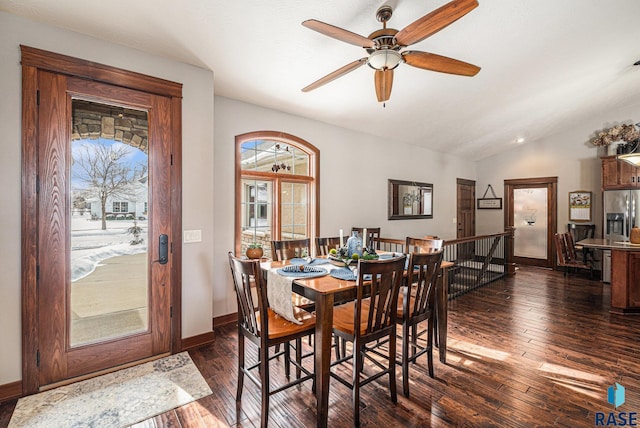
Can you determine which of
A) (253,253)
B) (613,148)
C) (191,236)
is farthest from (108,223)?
(613,148)

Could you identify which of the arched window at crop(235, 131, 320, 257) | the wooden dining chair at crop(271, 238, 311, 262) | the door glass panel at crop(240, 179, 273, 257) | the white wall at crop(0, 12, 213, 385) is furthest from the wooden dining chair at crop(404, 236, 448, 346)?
the white wall at crop(0, 12, 213, 385)

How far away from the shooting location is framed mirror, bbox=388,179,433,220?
590 centimetres

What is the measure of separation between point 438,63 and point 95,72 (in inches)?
113

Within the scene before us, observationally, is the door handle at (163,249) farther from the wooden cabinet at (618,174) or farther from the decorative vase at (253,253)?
the wooden cabinet at (618,174)

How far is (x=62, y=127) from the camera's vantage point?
246cm

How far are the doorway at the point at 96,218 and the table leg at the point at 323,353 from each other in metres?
1.80

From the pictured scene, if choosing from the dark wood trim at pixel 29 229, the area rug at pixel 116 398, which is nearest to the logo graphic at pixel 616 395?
the area rug at pixel 116 398

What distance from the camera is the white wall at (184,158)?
2223 mm

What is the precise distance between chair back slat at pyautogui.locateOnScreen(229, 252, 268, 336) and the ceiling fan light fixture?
169 cm

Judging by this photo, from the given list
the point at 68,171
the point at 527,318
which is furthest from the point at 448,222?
the point at 68,171

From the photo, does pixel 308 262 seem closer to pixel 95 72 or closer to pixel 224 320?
pixel 224 320

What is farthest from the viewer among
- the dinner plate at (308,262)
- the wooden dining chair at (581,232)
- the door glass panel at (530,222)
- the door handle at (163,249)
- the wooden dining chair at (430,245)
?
the door glass panel at (530,222)

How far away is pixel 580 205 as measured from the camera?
261 inches

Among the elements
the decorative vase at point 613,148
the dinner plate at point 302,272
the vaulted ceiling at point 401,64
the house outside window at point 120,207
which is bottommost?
the dinner plate at point 302,272
